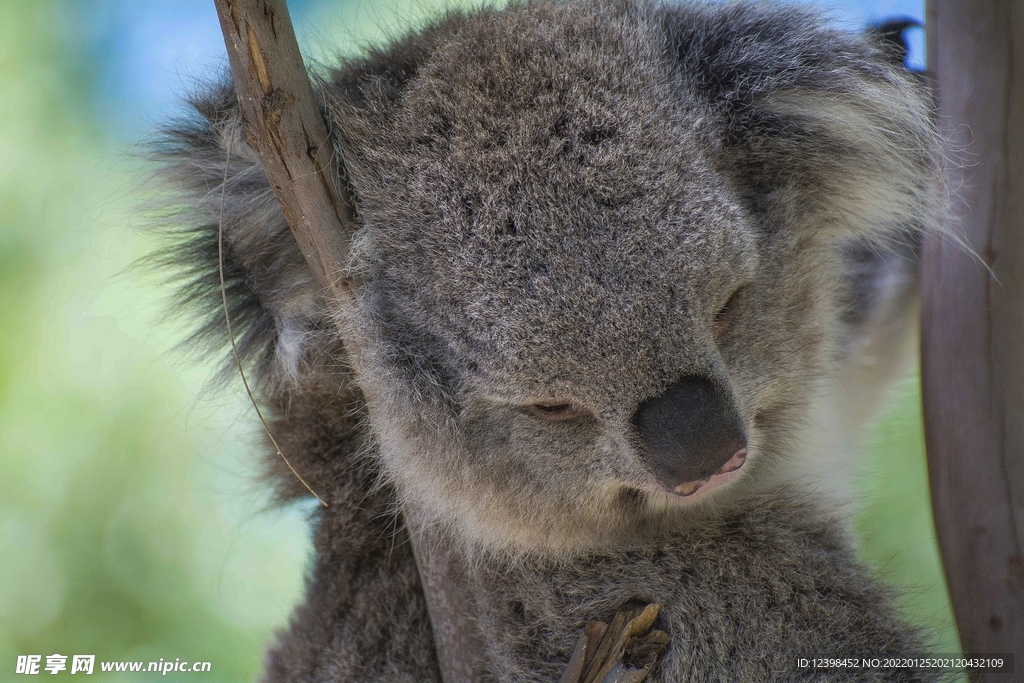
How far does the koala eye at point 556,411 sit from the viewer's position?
1.85m

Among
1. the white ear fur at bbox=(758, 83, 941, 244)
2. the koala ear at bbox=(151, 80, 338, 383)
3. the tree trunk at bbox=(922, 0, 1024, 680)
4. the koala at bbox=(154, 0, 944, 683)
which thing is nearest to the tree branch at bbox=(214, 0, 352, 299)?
the koala at bbox=(154, 0, 944, 683)

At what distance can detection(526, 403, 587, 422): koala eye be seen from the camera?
1.85m

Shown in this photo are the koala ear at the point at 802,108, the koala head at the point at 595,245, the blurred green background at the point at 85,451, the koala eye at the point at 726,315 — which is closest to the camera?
the koala head at the point at 595,245

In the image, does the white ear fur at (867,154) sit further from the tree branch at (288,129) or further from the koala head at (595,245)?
the tree branch at (288,129)

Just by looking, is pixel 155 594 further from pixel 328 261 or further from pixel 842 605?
pixel 842 605

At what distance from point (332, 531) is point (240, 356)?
55 centimetres

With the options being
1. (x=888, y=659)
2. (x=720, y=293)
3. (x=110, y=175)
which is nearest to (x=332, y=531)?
(x=110, y=175)

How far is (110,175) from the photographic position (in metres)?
2.27

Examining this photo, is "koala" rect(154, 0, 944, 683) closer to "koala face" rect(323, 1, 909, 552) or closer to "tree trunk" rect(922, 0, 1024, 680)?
"koala face" rect(323, 1, 909, 552)

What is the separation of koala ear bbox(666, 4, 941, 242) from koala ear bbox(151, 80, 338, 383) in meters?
1.02

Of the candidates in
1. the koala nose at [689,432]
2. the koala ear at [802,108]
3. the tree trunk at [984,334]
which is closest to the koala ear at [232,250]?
the koala nose at [689,432]

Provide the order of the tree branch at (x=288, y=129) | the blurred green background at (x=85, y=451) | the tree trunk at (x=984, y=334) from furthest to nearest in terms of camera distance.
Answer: the blurred green background at (x=85, y=451) → the tree trunk at (x=984, y=334) → the tree branch at (x=288, y=129)

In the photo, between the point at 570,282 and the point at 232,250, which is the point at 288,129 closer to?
the point at 232,250

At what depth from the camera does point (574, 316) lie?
1729mm
